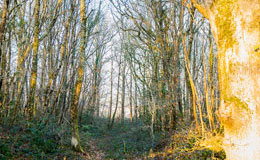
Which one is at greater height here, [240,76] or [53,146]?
[240,76]

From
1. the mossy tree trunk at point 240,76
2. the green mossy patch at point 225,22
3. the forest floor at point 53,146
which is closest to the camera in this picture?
the mossy tree trunk at point 240,76

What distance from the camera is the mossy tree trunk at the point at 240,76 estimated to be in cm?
205

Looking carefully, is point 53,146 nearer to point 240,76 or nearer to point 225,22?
point 240,76

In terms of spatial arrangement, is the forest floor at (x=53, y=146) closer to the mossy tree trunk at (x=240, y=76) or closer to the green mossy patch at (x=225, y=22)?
the mossy tree trunk at (x=240, y=76)

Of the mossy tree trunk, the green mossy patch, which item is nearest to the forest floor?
the mossy tree trunk

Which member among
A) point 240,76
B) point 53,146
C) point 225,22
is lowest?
point 53,146

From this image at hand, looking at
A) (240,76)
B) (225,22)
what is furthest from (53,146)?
(225,22)

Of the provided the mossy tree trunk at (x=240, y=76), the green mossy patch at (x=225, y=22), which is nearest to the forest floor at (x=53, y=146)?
the mossy tree trunk at (x=240, y=76)

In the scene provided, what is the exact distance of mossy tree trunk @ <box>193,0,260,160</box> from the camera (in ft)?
6.72

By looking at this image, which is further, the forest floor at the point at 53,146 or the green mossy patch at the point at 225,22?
the forest floor at the point at 53,146

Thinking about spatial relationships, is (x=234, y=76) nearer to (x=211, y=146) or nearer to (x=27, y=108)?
(x=211, y=146)

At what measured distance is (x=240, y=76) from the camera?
2.14 metres

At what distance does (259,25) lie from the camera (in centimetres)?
212

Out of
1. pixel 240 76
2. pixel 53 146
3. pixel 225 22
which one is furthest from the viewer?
pixel 53 146
